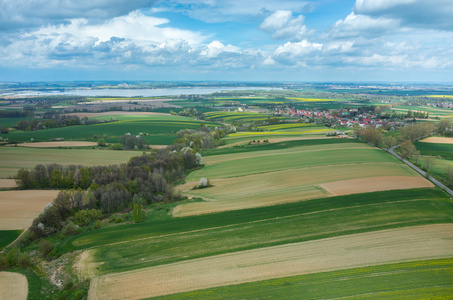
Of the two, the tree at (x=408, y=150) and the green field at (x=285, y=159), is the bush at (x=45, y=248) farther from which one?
the tree at (x=408, y=150)

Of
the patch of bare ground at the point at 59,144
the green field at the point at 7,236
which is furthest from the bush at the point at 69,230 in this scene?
the patch of bare ground at the point at 59,144

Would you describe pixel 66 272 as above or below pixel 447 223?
below

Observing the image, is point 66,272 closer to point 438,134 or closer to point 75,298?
point 75,298

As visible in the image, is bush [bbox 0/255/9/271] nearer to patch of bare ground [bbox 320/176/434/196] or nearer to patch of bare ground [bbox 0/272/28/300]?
patch of bare ground [bbox 0/272/28/300]

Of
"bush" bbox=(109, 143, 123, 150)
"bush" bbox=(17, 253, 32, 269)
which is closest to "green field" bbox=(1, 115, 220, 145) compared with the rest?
"bush" bbox=(109, 143, 123, 150)

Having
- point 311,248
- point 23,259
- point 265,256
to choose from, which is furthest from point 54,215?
point 311,248

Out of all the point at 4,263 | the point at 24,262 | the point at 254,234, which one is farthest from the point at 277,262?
the point at 4,263

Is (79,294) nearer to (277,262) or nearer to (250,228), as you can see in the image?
(277,262)
